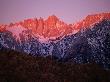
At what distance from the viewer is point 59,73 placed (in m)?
165

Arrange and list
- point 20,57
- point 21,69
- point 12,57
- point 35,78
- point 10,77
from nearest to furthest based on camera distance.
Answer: point 10,77
point 35,78
point 21,69
point 12,57
point 20,57

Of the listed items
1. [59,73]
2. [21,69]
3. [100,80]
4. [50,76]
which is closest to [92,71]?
[100,80]

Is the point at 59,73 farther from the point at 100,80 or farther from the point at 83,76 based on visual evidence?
the point at 100,80

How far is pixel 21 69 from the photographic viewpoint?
147625 mm

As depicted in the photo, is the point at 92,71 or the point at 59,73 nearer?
the point at 59,73

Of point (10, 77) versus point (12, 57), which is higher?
point (12, 57)

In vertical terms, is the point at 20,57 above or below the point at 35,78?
above

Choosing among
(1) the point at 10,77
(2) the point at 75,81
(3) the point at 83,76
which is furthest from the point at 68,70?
(1) the point at 10,77

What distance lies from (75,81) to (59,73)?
16199 millimetres

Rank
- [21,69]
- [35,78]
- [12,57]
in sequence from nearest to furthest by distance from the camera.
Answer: [35,78], [21,69], [12,57]

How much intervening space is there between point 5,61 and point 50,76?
88.1ft

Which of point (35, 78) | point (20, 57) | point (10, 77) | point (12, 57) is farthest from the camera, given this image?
point (20, 57)

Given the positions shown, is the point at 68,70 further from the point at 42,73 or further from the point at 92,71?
the point at 42,73

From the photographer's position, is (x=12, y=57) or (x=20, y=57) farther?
(x=20, y=57)
